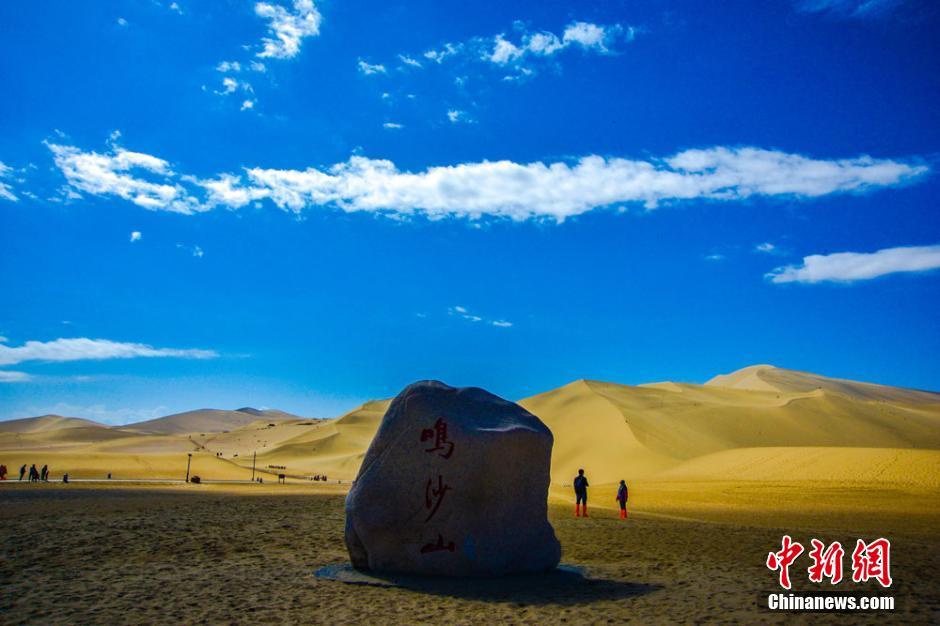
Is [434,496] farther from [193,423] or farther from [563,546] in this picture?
[193,423]

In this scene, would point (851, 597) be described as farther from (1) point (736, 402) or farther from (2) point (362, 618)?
(1) point (736, 402)

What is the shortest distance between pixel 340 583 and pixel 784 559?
7498 millimetres

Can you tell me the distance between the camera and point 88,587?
873 centimetres

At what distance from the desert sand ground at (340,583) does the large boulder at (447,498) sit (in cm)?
43

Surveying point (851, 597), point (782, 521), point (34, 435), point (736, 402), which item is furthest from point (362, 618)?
point (34, 435)

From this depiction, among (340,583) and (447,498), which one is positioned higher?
(447,498)

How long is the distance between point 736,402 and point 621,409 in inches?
759

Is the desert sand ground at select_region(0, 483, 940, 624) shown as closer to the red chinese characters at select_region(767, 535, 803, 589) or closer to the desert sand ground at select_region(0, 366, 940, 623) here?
the desert sand ground at select_region(0, 366, 940, 623)

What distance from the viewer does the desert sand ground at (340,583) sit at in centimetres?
751

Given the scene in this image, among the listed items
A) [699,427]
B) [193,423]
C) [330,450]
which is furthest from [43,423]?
[699,427]

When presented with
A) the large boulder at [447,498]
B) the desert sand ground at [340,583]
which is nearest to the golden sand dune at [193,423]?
the desert sand ground at [340,583]

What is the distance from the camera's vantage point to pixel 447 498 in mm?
9625

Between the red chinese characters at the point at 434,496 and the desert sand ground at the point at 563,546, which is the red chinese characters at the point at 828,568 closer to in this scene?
the desert sand ground at the point at 563,546

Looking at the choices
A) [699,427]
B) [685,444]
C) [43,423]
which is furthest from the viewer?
[43,423]
